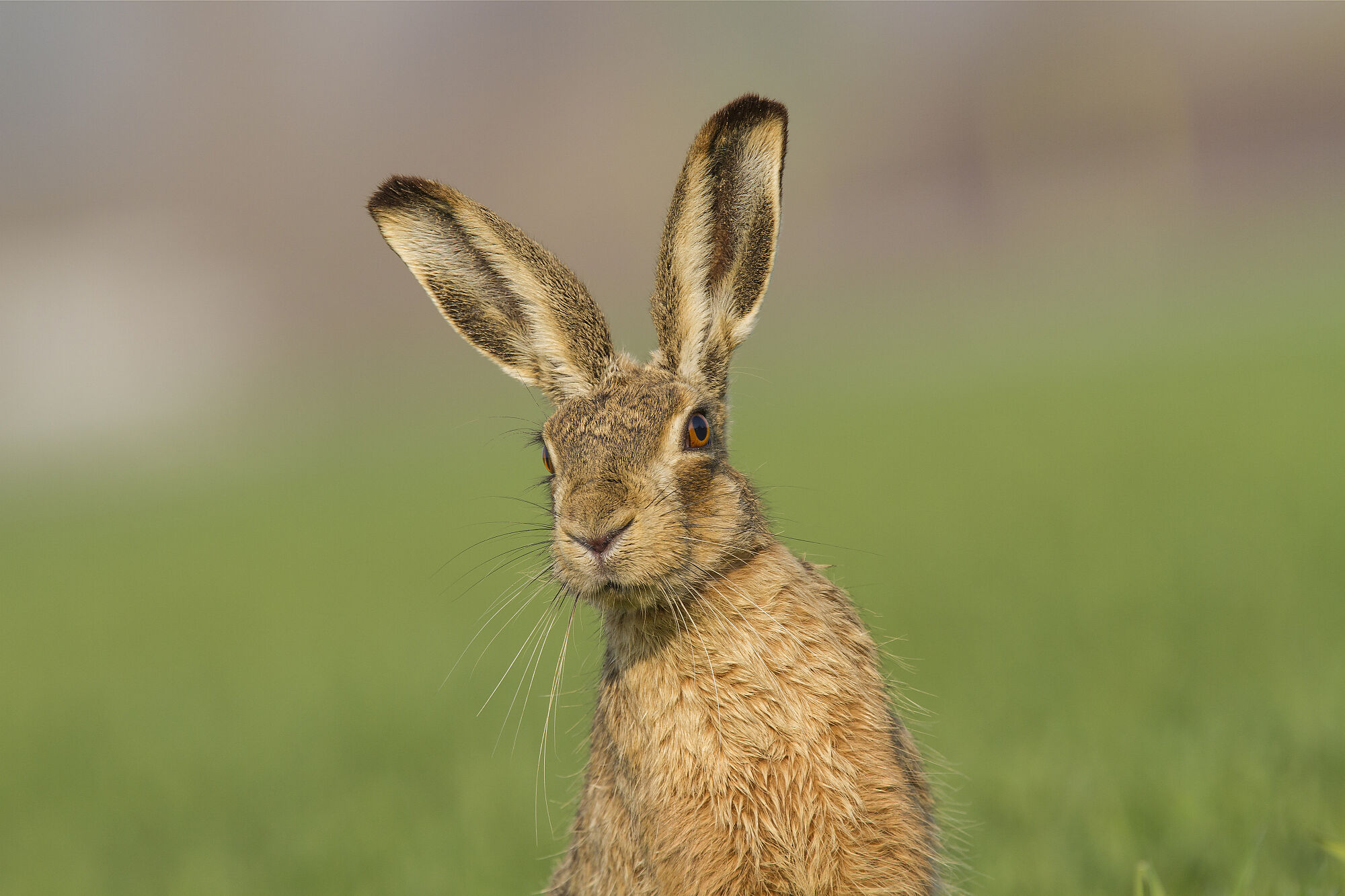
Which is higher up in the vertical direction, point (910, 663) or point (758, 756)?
point (758, 756)

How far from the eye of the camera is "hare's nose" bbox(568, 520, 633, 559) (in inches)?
148

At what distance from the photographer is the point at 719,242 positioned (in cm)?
451

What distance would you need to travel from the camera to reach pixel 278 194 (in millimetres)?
111000

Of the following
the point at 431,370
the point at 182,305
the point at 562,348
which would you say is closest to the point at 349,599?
the point at 562,348

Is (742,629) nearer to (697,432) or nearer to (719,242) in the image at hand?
(697,432)

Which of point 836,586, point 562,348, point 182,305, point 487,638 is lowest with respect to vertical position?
point 487,638

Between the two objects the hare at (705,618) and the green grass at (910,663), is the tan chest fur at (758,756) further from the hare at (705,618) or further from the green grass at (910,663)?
the green grass at (910,663)

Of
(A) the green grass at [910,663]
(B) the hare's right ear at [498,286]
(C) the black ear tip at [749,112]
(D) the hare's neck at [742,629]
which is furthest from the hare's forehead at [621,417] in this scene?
(A) the green grass at [910,663]

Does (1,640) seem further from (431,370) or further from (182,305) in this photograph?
(182,305)

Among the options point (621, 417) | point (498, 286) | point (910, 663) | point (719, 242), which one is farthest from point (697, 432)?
point (910, 663)

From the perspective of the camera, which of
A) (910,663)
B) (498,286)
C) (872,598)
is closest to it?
(498,286)

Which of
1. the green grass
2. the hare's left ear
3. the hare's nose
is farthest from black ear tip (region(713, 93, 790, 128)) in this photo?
the green grass

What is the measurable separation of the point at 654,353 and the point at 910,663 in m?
2.13

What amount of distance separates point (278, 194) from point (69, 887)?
112 metres
